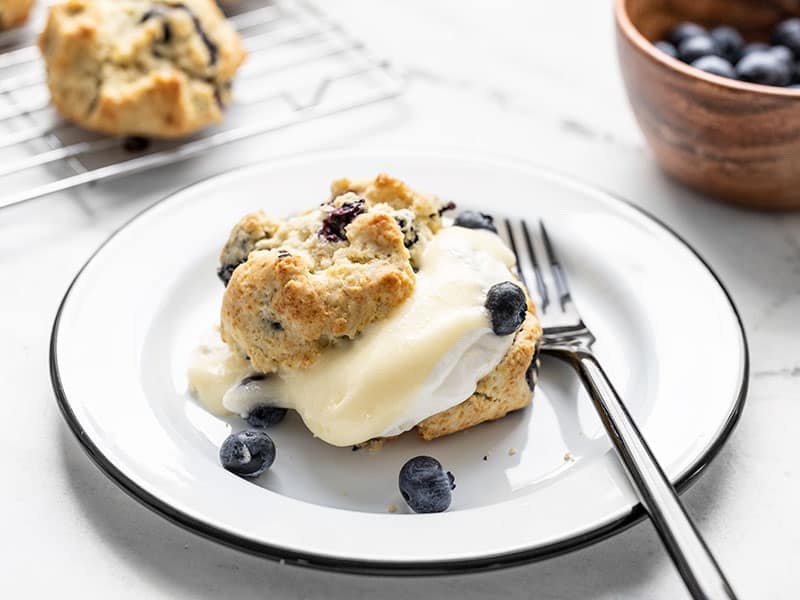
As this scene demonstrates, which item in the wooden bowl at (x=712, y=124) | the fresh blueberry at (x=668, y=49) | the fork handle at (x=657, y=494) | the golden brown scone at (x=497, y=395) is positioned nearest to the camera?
the fork handle at (x=657, y=494)

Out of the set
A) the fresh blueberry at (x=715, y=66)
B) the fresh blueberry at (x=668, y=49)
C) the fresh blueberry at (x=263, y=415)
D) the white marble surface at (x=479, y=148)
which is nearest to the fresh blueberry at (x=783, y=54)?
the fresh blueberry at (x=715, y=66)

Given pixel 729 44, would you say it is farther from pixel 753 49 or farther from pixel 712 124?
pixel 712 124

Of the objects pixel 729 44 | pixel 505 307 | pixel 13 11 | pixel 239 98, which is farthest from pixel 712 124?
pixel 13 11

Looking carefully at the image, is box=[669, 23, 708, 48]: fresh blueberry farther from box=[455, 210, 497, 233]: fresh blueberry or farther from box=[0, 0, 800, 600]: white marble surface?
box=[455, 210, 497, 233]: fresh blueberry

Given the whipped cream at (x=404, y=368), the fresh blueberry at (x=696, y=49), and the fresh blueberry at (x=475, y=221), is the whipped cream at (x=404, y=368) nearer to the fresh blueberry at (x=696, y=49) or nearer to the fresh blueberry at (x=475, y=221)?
the fresh blueberry at (x=475, y=221)

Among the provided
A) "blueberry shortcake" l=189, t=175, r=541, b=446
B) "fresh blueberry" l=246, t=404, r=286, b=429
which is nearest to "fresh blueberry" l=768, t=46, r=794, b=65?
"blueberry shortcake" l=189, t=175, r=541, b=446

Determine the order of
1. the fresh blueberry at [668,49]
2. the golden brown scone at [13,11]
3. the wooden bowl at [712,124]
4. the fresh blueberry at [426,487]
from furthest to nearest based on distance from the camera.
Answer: the golden brown scone at [13,11] → the fresh blueberry at [668,49] → the wooden bowl at [712,124] → the fresh blueberry at [426,487]
